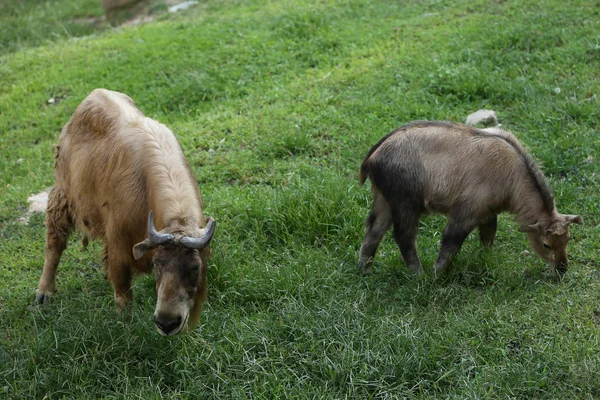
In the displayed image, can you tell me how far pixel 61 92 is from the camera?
405 inches

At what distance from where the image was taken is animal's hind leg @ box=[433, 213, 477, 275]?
5.87 m

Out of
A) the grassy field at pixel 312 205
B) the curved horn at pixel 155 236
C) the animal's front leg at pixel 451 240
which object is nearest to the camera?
the curved horn at pixel 155 236

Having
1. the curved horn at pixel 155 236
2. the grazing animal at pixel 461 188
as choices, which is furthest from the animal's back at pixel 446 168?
the curved horn at pixel 155 236

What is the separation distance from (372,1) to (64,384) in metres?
8.36

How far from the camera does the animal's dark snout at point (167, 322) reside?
486 centimetres

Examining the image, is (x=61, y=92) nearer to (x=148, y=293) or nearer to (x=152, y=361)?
(x=148, y=293)

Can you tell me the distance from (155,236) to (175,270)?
0.28 meters

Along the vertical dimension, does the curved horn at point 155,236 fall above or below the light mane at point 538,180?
above

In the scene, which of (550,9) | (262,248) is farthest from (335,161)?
(550,9)

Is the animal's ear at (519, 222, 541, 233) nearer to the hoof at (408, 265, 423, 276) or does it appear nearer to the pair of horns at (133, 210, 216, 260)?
the hoof at (408, 265, 423, 276)

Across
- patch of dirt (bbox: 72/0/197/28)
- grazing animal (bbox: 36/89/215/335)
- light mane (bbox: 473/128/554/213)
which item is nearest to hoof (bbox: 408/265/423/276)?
light mane (bbox: 473/128/554/213)

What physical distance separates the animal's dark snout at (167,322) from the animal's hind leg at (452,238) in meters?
2.19

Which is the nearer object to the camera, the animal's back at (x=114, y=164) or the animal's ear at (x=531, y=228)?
the animal's back at (x=114, y=164)

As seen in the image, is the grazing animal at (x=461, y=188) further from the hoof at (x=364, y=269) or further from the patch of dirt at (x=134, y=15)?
the patch of dirt at (x=134, y=15)
